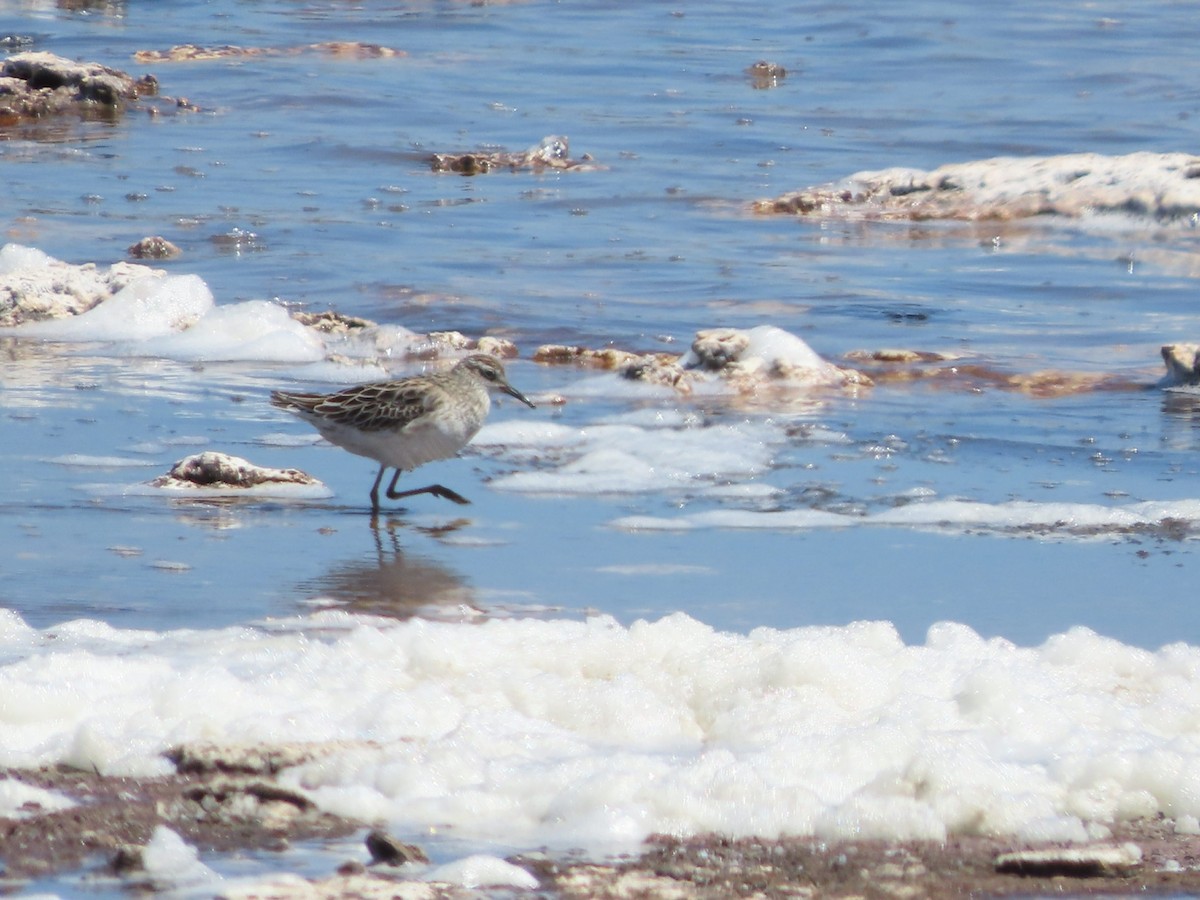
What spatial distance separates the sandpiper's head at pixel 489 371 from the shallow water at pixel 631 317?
26 centimetres

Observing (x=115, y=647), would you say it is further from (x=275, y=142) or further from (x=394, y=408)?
(x=275, y=142)

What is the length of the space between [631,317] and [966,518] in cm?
444

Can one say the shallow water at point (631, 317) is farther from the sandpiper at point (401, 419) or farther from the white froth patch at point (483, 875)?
the white froth patch at point (483, 875)

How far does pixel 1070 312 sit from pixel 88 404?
578 centimetres

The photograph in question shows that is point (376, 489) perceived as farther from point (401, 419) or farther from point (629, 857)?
point (629, 857)

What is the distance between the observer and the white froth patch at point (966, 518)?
6695mm

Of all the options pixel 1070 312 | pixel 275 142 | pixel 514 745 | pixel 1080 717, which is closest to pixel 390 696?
pixel 514 745

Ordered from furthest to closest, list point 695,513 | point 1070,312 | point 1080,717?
1. point 1070,312
2. point 695,513
3. point 1080,717

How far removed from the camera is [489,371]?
25.6 feet

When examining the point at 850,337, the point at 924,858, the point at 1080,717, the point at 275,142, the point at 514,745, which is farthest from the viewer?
the point at 275,142

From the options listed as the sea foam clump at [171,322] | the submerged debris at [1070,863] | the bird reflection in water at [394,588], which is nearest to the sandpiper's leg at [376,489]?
the bird reflection in water at [394,588]

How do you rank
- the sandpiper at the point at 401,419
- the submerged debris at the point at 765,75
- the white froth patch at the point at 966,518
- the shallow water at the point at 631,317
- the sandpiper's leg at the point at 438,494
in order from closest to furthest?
the shallow water at the point at 631,317 → the white froth patch at the point at 966,518 → the sandpiper's leg at the point at 438,494 → the sandpiper at the point at 401,419 → the submerged debris at the point at 765,75

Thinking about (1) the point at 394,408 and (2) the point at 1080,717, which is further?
(1) the point at 394,408

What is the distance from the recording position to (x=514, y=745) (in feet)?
14.4
